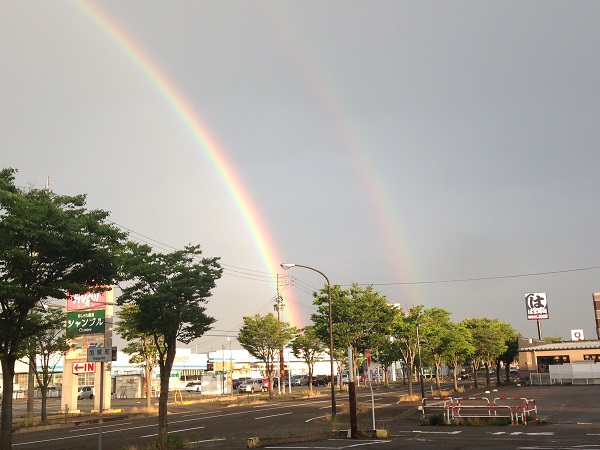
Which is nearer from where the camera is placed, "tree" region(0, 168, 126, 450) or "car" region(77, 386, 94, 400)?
"tree" region(0, 168, 126, 450)

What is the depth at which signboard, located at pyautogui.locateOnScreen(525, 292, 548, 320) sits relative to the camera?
11169cm

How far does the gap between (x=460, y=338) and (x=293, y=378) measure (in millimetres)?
58382

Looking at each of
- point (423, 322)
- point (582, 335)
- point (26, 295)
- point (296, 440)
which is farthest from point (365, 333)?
point (582, 335)

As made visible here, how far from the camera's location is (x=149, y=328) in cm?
2525

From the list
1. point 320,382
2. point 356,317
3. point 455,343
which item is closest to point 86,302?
point 356,317

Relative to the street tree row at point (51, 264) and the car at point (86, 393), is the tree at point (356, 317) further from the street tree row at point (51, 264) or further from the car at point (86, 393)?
the car at point (86, 393)

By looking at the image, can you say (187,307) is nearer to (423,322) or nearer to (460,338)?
(423,322)

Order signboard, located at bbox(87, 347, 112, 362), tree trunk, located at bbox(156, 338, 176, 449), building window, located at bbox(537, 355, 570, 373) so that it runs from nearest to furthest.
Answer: signboard, located at bbox(87, 347, 112, 362)
tree trunk, located at bbox(156, 338, 176, 449)
building window, located at bbox(537, 355, 570, 373)

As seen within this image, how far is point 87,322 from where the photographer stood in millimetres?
48688

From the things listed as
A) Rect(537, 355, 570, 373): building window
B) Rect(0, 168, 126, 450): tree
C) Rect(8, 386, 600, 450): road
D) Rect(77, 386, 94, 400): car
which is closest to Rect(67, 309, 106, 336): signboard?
Rect(8, 386, 600, 450): road

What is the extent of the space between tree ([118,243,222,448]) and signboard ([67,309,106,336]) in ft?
81.1

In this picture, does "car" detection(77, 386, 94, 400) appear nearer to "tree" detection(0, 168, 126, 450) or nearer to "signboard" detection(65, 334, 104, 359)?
"signboard" detection(65, 334, 104, 359)

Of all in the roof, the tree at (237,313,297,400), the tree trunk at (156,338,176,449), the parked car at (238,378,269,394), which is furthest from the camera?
the roof

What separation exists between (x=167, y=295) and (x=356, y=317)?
21.8 meters
